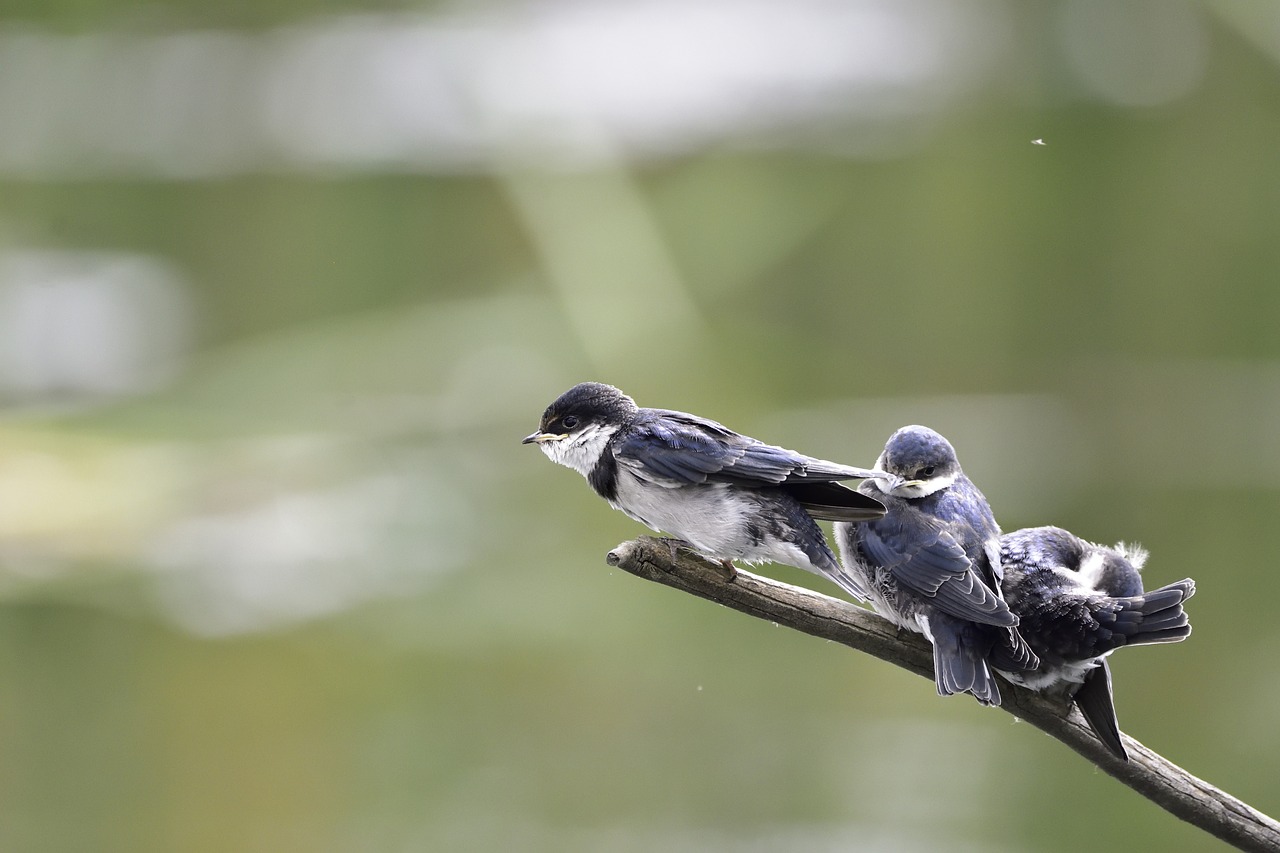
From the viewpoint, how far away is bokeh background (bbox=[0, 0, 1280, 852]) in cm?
294

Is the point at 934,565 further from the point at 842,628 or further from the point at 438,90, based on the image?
the point at 438,90

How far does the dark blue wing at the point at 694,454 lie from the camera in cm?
88

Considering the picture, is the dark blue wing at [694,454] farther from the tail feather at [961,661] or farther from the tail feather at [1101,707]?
the tail feather at [1101,707]

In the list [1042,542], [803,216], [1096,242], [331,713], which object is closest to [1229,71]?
[1096,242]

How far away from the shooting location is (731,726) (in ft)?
10.3

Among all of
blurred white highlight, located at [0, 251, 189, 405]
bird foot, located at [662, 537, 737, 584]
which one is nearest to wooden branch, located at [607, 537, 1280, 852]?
bird foot, located at [662, 537, 737, 584]

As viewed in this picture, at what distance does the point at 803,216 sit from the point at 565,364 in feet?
2.40

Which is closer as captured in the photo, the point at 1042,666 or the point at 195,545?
the point at 1042,666

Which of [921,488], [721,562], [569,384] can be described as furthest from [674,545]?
[569,384]

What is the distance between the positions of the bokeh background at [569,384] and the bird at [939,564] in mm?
1854

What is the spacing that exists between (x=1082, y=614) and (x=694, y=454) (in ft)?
1.04

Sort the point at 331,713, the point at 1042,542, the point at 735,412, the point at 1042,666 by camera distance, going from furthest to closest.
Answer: the point at 331,713 < the point at 735,412 < the point at 1042,542 < the point at 1042,666

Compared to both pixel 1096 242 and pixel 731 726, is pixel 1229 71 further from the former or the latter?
pixel 731 726

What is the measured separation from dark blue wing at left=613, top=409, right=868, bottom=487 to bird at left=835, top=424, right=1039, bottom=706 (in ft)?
0.45
